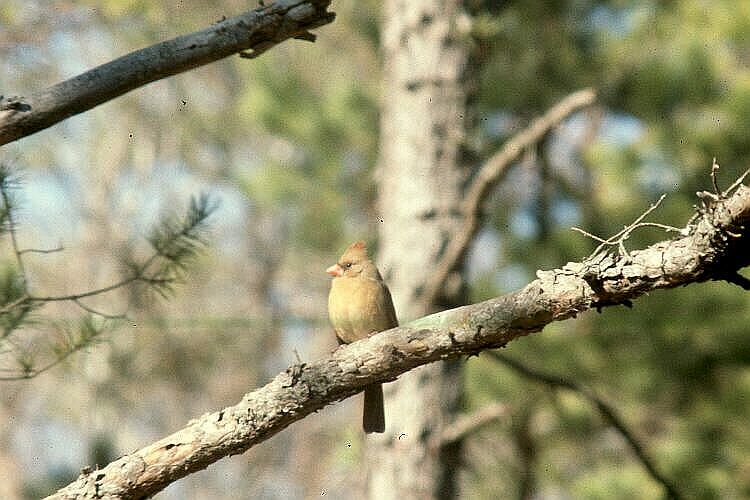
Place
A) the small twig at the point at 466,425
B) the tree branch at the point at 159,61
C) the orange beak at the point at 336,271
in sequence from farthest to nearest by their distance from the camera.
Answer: the small twig at the point at 466,425
the orange beak at the point at 336,271
the tree branch at the point at 159,61

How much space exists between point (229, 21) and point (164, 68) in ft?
0.91

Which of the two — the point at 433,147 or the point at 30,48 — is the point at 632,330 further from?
the point at 30,48

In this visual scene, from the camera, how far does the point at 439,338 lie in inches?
105

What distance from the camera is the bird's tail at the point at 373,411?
4.36 metres

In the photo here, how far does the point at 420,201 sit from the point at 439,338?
2.81 m

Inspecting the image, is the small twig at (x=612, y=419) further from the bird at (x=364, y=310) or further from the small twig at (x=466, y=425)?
the bird at (x=364, y=310)

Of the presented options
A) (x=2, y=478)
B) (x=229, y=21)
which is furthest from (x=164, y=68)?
(x=2, y=478)

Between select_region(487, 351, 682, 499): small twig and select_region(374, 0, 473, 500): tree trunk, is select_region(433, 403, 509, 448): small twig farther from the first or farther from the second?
select_region(487, 351, 682, 499): small twig

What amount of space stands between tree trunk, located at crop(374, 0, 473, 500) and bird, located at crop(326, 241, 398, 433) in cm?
81

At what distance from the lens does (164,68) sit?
3.07 meters

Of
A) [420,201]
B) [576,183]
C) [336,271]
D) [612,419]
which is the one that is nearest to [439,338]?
[336,271]

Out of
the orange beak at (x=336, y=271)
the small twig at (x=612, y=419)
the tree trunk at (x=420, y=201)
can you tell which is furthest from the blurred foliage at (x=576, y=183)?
the orange beak at (x=336, y=271)

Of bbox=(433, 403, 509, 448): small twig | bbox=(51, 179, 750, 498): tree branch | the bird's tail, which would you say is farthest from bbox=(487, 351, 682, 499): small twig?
bbox=(51, 179, 750, 498): tree branch

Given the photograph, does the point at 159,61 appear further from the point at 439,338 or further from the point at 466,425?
the point at 466,425
